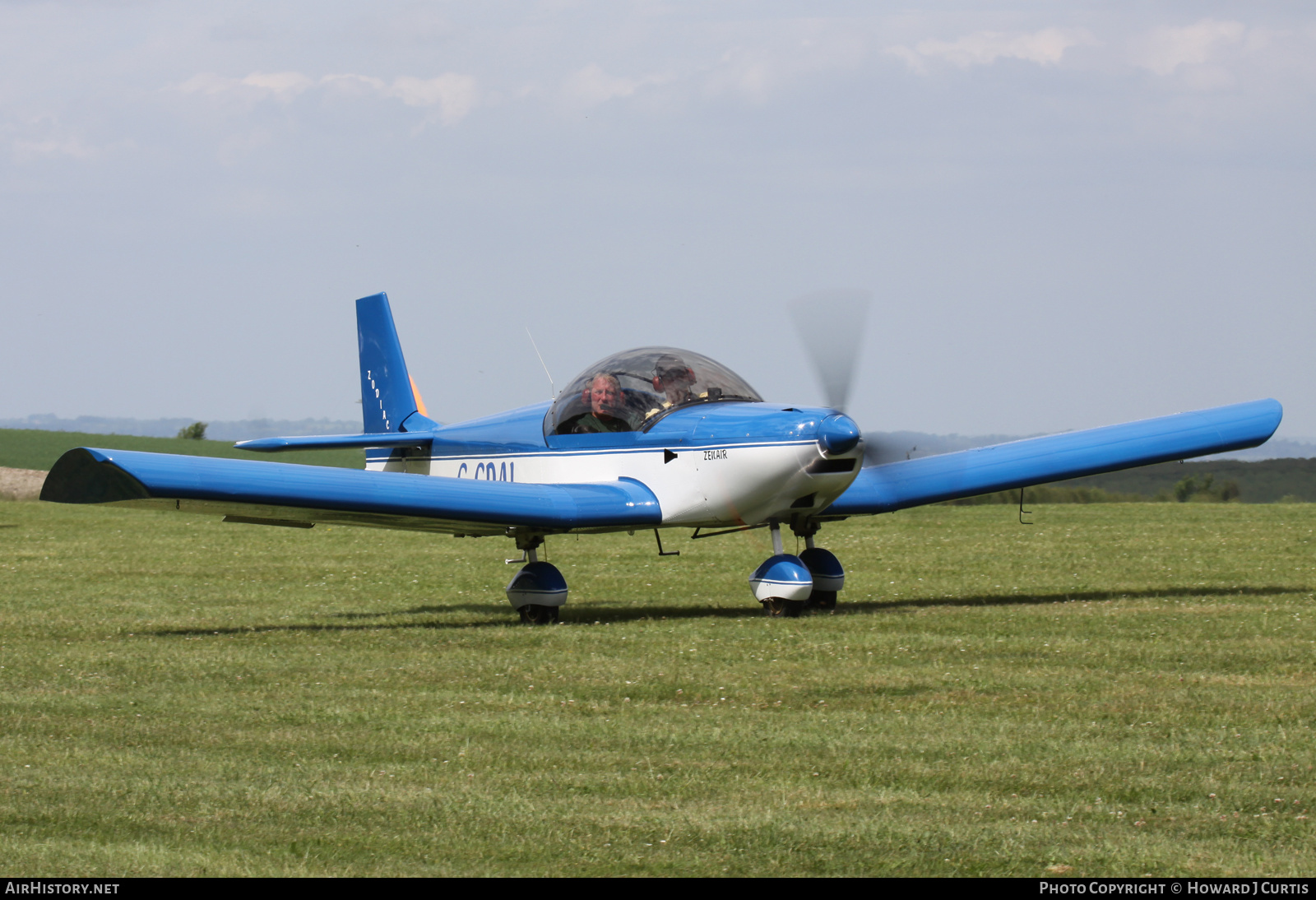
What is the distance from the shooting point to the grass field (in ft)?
21.5

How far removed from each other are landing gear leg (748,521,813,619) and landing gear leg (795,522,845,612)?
0.71 m

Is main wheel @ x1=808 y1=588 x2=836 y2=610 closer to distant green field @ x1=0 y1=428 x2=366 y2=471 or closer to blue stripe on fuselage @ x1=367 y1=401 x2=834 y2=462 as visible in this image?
blue stripe on fuselage @ x1=367 y1=401 x2=834 y2=462

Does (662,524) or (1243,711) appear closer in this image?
(1243,711)

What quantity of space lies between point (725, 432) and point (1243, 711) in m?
6.08

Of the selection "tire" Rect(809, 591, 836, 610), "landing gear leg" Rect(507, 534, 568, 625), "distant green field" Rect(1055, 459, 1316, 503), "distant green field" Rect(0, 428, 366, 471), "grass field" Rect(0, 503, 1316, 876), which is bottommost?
"grass field" Rect(0, 503, 1316, 876)

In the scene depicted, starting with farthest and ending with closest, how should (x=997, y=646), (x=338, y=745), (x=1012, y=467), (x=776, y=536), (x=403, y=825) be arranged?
(x=1012, y=467) → (x=776, y=536) → (x=997, y=646) → (x=338, y=745) → (x=403, y=825)

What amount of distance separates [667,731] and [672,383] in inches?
252

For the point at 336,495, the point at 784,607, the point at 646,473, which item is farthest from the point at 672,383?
the point at 336,495

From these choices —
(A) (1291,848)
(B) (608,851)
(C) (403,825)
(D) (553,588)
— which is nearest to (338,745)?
(C) (403,825)

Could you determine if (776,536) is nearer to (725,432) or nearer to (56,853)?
(725,432)

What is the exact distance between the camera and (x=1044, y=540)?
25.3 m

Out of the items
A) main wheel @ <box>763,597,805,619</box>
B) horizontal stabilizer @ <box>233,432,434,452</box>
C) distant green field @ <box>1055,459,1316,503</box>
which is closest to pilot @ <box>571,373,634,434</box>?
main wheel @ <box>763,597,805,619</box>

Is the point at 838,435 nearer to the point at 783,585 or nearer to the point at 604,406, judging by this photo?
the point at 783,585

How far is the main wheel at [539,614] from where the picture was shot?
15180 mm
